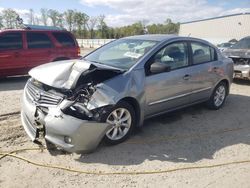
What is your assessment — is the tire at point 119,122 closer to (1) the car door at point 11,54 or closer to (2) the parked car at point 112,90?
(2) the parked car at point 112,90

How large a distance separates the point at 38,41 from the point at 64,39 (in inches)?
38.6

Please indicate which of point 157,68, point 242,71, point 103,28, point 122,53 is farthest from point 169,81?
point 103,28

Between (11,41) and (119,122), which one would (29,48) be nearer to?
(11,41)

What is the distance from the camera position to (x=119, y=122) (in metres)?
4.48

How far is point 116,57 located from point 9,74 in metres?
5.77

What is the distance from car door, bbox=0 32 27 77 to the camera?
9.45 metres

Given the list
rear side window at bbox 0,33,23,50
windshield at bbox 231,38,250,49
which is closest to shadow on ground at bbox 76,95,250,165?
windshield at bbox 231,38,250,49

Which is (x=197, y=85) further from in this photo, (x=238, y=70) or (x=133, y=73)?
(x=238, y=70)

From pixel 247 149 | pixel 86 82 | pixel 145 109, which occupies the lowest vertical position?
pixel 247 149

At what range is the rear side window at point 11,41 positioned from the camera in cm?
945

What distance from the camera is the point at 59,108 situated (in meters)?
3.92

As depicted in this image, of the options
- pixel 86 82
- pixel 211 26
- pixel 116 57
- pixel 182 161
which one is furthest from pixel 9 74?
pixel 211 26

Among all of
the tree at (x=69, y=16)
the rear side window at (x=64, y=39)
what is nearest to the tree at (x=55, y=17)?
the tree at (x=69, y=16)

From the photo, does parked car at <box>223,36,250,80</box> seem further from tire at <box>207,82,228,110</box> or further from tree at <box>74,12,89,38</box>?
tree at <box>74,12,89,38</box>
